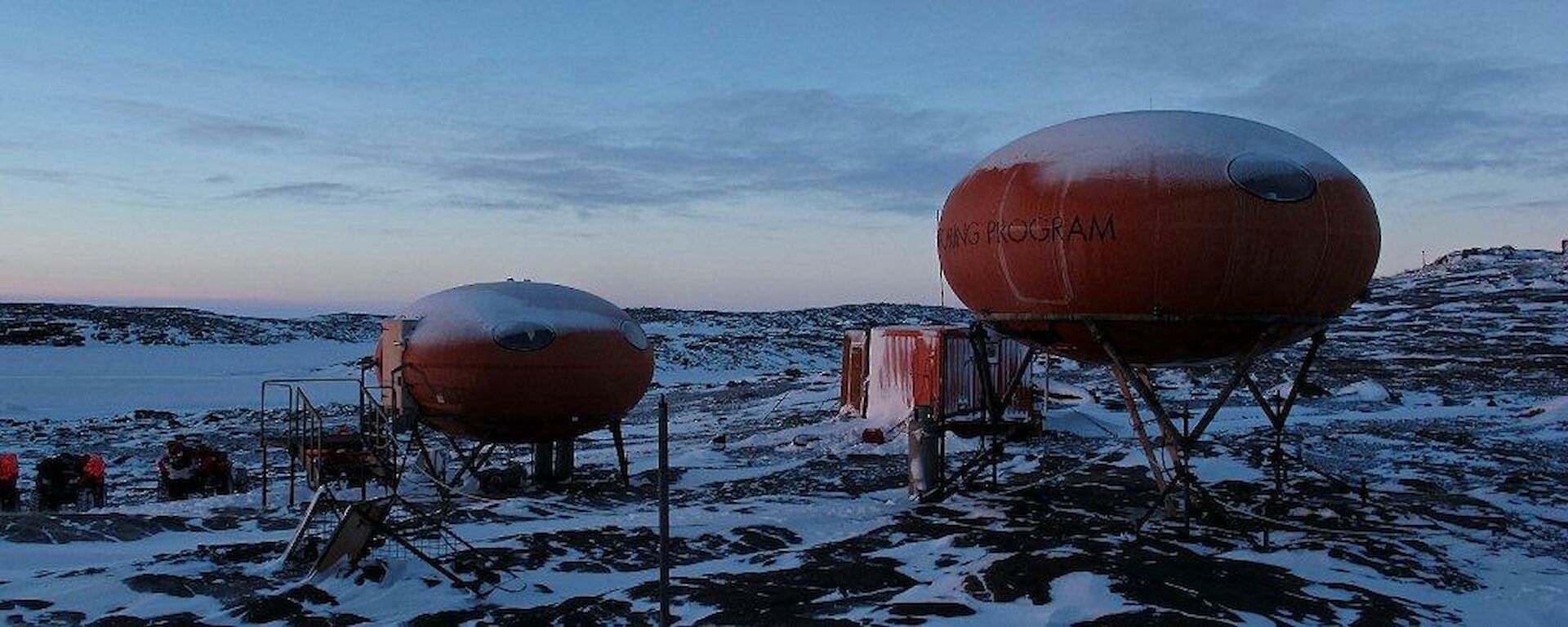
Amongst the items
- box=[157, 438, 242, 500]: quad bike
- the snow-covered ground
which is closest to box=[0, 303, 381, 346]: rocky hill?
the snow-covered ground

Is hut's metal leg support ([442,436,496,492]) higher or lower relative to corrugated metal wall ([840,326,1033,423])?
lower

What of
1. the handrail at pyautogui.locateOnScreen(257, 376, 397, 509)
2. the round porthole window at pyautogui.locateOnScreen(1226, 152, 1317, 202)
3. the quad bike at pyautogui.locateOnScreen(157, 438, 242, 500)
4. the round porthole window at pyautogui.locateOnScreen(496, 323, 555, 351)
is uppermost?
the round porthole window at pyautogui.locateOnScreen(1226, 152, 1317, 202)

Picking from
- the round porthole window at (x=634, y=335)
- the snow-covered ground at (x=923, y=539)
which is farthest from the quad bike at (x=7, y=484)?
the round porthole window at (x=634, y=335)

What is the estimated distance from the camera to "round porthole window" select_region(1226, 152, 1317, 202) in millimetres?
12875

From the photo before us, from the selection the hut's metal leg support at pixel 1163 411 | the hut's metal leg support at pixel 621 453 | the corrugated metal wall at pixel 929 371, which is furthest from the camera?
the corrugated metal wall at pixel 929 371

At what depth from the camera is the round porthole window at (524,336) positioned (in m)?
17.5

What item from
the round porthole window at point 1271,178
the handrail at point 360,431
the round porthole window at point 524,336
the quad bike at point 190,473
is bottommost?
the quad bike at point 190,473

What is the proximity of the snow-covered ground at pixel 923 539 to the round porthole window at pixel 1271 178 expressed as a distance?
3980 mm

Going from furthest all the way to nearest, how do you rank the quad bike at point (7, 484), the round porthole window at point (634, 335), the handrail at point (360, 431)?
the round porthole window at point (634, 335) → the quad bike at point (7, 484) → the handrail at point (360, 431)

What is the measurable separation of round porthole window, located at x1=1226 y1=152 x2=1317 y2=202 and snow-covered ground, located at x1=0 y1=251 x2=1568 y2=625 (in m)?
3.98

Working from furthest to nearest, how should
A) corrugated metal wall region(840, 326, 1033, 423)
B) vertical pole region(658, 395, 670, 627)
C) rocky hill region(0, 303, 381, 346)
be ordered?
rocky hill region(0, 303, 381, 346) → corrugated metal wall region(840, 326, 1033, 423) → vertical pole region(658, 395, 670, 627)

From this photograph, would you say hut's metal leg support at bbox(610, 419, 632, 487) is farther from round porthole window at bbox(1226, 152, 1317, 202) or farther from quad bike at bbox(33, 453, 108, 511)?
round porthole window at bbox(1226, 152, 1317, 202)

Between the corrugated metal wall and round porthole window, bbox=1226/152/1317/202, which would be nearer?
round porthole window, bbox=1226/152/1317/202

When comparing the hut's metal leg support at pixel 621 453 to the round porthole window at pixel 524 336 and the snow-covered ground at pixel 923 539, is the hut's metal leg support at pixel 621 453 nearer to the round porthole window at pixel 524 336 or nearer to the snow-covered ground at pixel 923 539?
the snow-covered ground at pixel 923 539
